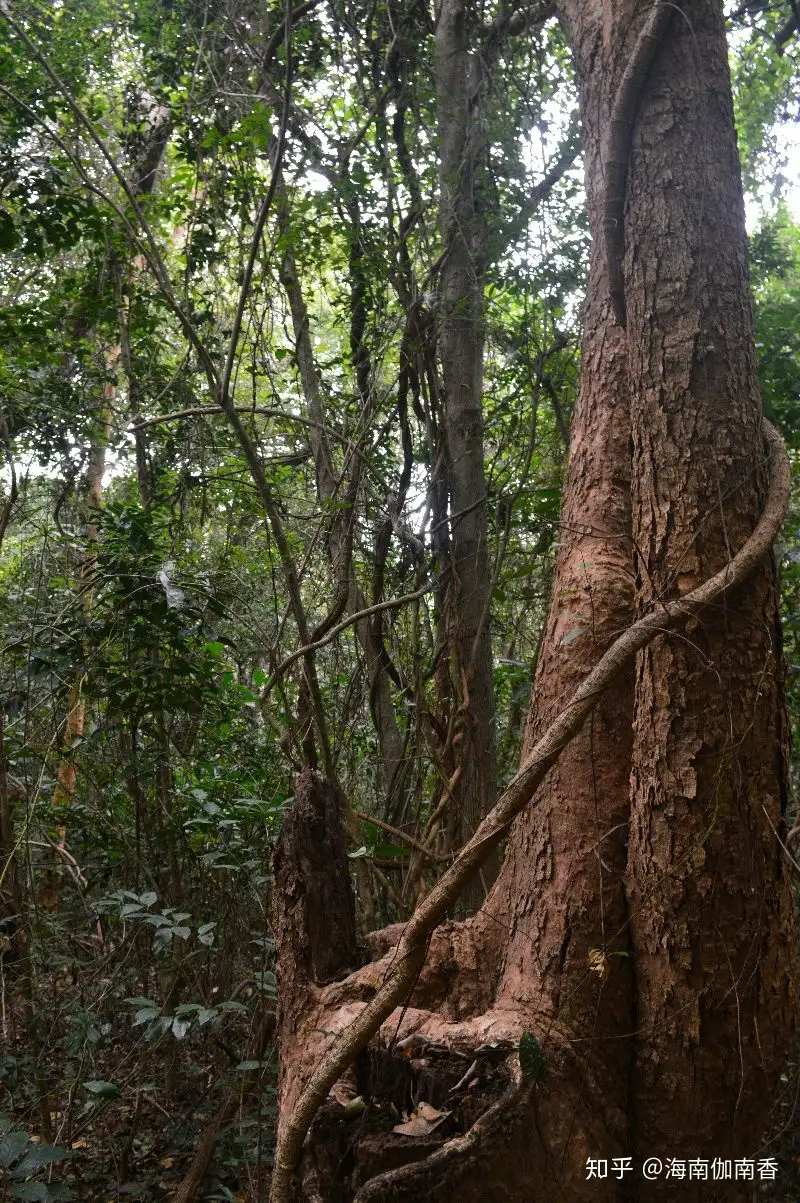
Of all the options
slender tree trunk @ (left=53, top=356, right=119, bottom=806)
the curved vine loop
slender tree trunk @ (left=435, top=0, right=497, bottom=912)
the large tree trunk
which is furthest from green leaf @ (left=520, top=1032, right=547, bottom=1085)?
slender tree trunk @ (left=53, top=356, right=119, bottom=806)

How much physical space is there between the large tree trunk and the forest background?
3.12ft

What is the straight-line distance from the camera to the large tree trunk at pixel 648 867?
1.57m

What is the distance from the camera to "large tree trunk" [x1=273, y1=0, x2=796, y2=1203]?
5.15ft

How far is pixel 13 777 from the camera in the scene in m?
4.06

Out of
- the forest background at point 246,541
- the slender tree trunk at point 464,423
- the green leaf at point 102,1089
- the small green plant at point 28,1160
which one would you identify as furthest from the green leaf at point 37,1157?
the slender tree trunk at point 464,423

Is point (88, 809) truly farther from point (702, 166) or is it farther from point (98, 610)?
point (702, 166)

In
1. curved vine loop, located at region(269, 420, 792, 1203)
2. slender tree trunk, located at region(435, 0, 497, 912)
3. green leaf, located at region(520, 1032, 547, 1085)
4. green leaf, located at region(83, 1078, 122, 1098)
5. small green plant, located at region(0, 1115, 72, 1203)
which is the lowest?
small green plant, located at region(0, 1115, 72, 1203)

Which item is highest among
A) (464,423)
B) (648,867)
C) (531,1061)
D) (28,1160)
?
(464,423)

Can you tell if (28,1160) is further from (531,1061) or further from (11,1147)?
A: (531,1061)

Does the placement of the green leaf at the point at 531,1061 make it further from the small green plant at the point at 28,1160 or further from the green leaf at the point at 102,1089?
the green leaf at the point at 102,1089

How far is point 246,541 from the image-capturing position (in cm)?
448

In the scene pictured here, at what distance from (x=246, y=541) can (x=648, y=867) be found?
10.5 feet

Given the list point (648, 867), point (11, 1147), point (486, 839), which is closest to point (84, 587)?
point (11, 1147)

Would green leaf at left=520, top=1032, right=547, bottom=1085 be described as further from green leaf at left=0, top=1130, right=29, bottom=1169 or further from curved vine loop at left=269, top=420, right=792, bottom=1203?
green leaf at left=0, top=1130, right=29, bottom=1169
